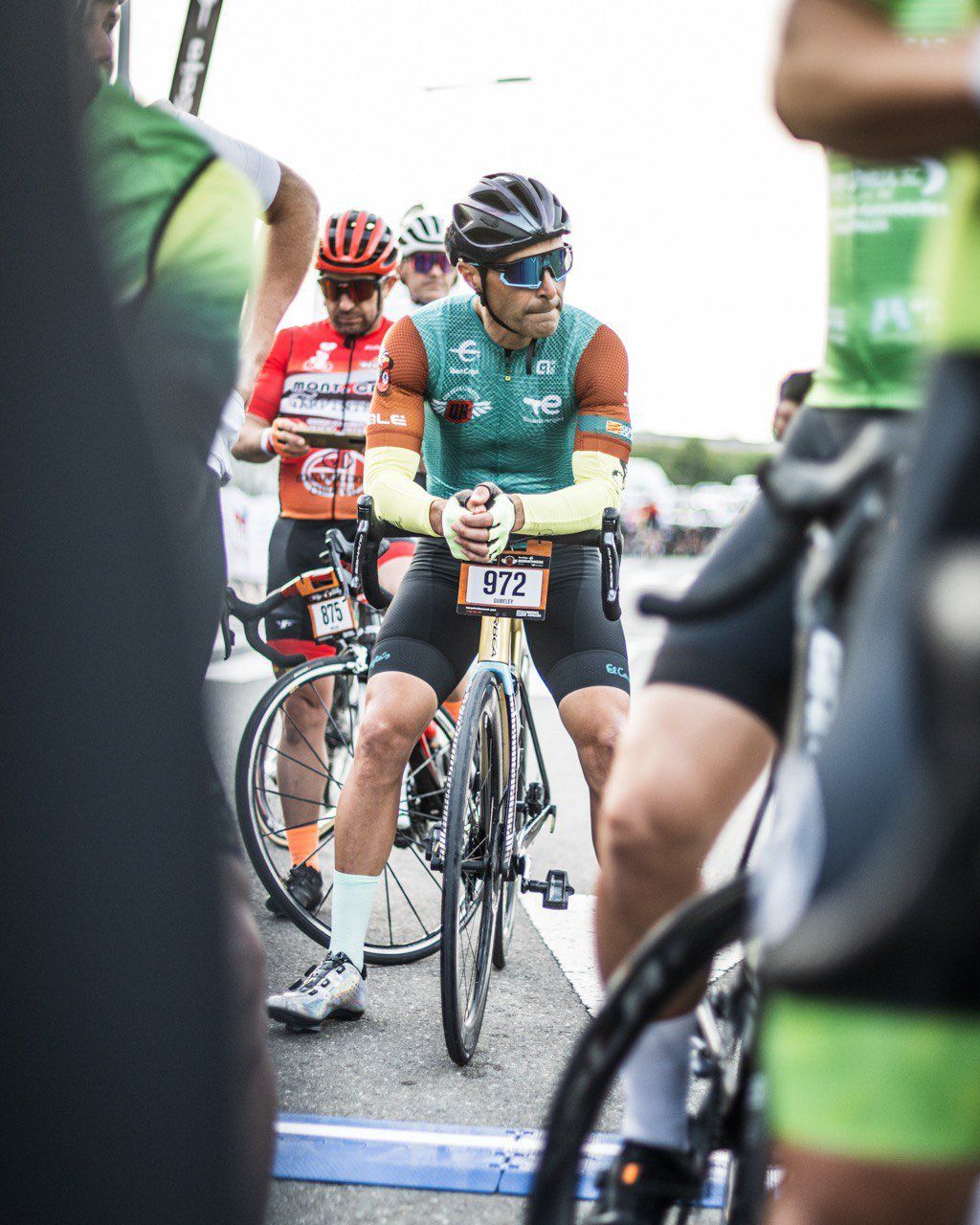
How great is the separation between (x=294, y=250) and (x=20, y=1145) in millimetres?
1750

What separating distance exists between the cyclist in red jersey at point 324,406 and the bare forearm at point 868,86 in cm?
385

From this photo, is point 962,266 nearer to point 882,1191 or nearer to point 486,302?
point 882,1191

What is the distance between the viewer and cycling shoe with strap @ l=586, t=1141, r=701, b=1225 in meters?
1.79

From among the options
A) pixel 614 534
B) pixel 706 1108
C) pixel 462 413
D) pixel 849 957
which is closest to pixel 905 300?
pixel 849 957

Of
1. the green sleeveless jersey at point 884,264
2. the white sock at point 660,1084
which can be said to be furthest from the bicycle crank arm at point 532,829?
the green sleeveless jersey at point 884,264

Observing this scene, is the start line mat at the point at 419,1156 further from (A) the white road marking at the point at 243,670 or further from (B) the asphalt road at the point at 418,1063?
(A) the white road marking at the point at 243,670

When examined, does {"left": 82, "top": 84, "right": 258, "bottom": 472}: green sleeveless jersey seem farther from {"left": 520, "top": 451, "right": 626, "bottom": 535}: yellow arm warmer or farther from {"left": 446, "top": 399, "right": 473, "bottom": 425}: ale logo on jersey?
{"left": 446, "top": 399, "right": 473, "bottom": 425}: ale logo on jersey

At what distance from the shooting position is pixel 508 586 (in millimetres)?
3793

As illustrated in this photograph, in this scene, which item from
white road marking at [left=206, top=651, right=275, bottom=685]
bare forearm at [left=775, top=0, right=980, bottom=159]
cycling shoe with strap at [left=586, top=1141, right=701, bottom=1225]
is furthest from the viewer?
white road marking at [left=206, top=651, right=275, bottom=685]

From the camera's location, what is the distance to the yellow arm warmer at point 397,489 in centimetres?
384

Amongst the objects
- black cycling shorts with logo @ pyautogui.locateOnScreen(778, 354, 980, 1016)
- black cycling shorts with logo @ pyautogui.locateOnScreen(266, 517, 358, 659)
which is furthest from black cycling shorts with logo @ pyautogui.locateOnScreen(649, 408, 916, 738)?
black cycling shorts with logo @ pyautogui.locateOnScreen(266, 517, 358, 659)

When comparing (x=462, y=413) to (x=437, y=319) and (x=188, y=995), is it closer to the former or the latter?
(x=437, y=319)

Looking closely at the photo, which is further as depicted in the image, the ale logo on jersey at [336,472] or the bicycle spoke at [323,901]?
the ale logo on jersey at [336,472]

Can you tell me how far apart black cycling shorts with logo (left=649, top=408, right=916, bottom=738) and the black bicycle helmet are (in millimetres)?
2188
